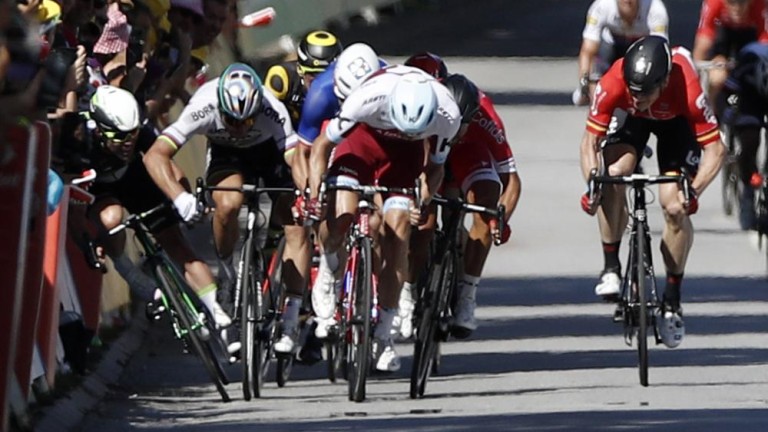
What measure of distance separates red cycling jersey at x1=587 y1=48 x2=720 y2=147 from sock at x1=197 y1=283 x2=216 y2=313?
2.37 metres

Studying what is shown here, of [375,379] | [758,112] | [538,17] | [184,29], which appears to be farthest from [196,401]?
[538,17]

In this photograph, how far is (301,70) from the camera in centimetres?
1498

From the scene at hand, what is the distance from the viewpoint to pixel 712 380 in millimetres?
13922

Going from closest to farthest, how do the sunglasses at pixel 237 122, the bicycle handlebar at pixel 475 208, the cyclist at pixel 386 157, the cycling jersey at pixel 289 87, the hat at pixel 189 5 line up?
1. the cyclist at pixel 386 157
2. the bicycle handlebar at pixel 475 208
3. the sunglasses at pixel 237 122
4. the cycling jersey at pixel 289 87
5. the hat at pixel 189 5

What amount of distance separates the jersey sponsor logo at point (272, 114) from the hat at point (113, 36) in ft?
6.09

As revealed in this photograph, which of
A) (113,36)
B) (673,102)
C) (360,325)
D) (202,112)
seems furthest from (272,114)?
(673,102)

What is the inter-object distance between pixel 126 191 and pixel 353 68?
1.39m

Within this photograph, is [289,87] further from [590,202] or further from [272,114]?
[590,202]

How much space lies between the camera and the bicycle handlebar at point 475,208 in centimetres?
1348

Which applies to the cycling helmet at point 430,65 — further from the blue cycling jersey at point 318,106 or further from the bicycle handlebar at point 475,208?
the bicycle handlebar at point 475,208

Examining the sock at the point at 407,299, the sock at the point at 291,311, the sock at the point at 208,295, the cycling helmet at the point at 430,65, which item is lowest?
the sock at the point at 407,299

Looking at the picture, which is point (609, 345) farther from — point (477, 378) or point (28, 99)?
point (28, 99)

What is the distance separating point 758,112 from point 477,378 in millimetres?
6394

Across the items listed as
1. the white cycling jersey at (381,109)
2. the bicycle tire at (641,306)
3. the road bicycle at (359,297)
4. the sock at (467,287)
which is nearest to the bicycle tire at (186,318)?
the road bicycle at (359,297)
